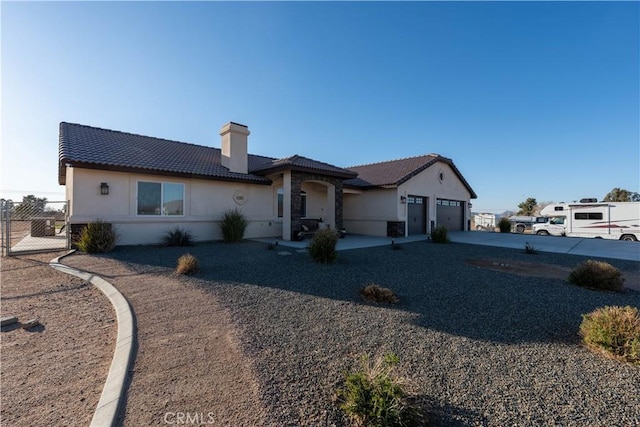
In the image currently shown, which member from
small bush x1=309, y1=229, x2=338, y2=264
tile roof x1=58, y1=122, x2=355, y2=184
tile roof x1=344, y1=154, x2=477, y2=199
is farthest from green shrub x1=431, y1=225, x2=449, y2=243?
small bush x1=309, y1=229, x2=338, y2=264

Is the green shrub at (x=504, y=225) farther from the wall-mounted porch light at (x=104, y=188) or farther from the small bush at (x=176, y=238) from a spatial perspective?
the wall-mounted porch light at (x=104, y=188)

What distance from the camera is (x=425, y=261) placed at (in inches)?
358

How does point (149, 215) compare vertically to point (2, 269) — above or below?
above

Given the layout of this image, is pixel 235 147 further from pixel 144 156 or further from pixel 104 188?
pixel 104 188

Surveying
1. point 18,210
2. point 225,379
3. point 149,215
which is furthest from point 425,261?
point 18,210

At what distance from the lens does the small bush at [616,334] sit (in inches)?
121

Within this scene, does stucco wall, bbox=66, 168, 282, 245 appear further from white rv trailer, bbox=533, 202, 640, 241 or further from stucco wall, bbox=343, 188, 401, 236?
white rv trailer, bbox=533, 202, 640, 241

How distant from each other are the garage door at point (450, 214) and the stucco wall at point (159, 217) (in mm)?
13033

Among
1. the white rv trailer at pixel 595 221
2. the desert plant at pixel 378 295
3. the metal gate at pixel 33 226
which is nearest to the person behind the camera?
the desert plant at pixel 378 295

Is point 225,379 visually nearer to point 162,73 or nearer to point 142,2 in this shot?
point 142,2

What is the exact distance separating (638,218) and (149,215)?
31048 millimetres

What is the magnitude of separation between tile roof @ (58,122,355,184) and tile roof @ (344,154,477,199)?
121 inches

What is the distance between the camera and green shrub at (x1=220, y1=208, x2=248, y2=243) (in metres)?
12.1

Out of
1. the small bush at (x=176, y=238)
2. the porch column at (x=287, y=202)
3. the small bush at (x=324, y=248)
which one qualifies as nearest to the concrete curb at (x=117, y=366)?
the small bush at (x=324, y=248)
